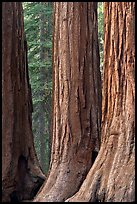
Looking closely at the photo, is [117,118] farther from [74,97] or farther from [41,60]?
[41,60]

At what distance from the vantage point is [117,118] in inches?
294

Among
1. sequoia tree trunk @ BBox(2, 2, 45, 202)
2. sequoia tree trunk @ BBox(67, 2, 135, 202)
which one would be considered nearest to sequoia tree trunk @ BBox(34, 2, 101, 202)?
sequoia tree trunk @ BBox(2, 2, 45, 202)

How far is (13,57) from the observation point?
977 centimetres

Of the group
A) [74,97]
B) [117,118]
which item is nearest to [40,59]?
[74,97]

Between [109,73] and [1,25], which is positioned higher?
[1,25]

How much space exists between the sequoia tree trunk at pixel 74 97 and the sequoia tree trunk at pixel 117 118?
134 centimetres

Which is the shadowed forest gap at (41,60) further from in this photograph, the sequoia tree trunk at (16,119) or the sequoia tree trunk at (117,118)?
the sequoia tree trunk at (117,118)

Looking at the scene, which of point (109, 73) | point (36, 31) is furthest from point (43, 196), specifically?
point (36, 31)

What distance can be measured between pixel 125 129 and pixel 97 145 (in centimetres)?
206

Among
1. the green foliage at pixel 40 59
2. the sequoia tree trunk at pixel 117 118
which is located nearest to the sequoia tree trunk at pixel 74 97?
the sequoia tree trunk at pixel 117 118

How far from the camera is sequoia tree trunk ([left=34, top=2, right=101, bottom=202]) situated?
8.99 meters

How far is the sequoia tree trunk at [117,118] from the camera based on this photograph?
6996mm

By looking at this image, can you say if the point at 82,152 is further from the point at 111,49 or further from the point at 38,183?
the point at 111,49

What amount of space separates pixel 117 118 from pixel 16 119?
2853 millimetres
